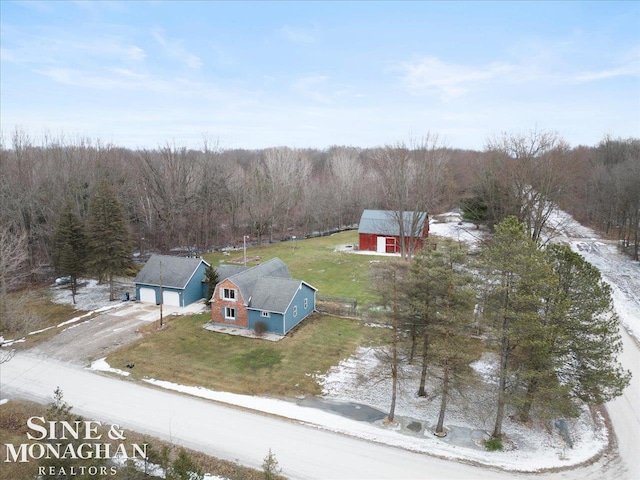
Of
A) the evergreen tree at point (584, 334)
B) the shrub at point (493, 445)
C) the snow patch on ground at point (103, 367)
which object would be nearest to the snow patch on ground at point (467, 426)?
the shrub at point (493, 445)

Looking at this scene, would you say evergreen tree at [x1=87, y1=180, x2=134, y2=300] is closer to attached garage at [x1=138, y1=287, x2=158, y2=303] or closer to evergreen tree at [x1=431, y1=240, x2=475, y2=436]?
attached garage at [x1=138, y1=287, x2=158, y2=303]

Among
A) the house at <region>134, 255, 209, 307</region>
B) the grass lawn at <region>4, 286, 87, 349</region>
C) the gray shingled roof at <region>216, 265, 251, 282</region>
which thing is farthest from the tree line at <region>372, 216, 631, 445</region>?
the grass lawn at <region>4, 286, 87, 349</region>

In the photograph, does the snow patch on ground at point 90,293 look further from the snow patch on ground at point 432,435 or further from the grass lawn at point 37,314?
the snow patch on ground at point 432,435

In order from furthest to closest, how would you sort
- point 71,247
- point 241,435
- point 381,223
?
point 381,223 → point 71,247 → point 241,435

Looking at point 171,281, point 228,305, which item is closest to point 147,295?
point 171,281

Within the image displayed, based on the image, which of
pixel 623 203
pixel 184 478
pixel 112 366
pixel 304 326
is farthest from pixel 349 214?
pixel 184 478

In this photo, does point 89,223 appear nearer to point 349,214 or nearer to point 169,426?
point 169,426

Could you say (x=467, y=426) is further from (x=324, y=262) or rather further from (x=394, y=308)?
(x=324, y=262)
